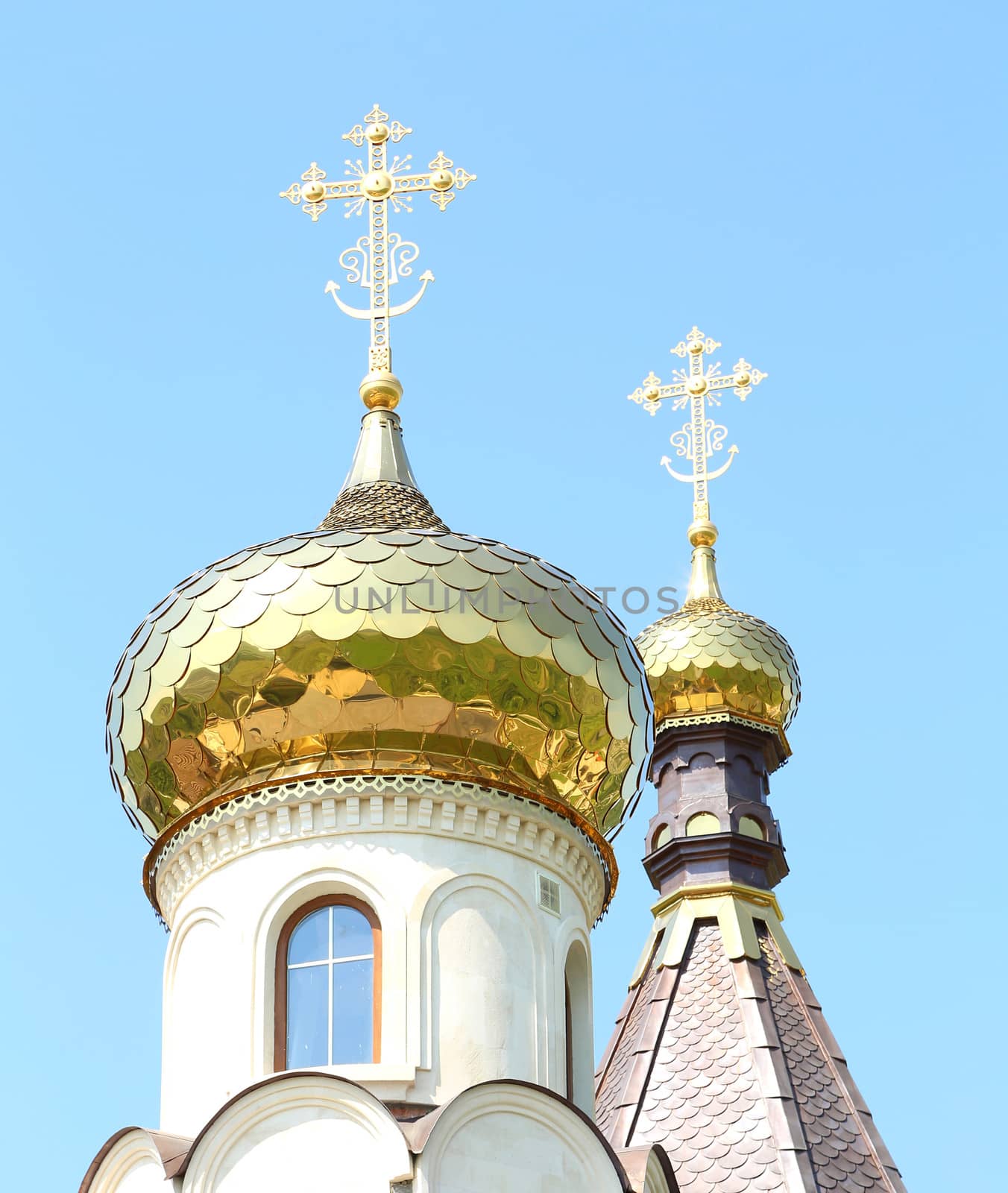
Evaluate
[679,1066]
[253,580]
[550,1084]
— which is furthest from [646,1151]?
[679,1066]

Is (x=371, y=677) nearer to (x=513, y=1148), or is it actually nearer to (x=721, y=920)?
(x=513, y=1148)

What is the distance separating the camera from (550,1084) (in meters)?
12.1

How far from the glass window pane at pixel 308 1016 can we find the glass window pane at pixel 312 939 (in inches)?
1.7

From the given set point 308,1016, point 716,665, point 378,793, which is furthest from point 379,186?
point 716,665

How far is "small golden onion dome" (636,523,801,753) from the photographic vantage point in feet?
74.1

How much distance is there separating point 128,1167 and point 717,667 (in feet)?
37.9

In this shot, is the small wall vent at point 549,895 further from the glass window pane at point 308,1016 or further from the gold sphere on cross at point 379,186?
the gold sphere on cross at point 379,186

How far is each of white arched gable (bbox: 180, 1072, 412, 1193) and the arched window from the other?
366 mm

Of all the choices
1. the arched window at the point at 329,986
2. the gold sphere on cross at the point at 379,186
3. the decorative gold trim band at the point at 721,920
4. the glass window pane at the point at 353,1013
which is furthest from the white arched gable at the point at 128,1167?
the decorative gold trim band at the point at 721,920

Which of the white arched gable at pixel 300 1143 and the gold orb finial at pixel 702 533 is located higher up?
the gold orb finial at pixel 702 533

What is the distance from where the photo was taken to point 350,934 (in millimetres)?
12125

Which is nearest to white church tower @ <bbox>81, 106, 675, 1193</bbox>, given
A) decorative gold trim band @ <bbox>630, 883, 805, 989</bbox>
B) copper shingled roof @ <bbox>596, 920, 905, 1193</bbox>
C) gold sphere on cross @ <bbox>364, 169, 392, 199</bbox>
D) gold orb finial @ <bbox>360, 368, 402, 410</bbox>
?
gold orb finial @ <bbox>360, 368, 402, 410</bbox>

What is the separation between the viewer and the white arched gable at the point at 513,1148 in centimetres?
1129

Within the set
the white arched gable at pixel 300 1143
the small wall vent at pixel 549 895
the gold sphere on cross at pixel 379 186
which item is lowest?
the white arched gable at pixel 300 1143
